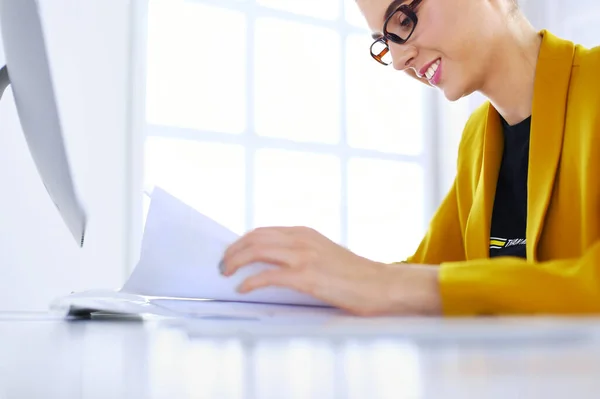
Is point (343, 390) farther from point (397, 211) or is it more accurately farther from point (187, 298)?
point (397, 211)

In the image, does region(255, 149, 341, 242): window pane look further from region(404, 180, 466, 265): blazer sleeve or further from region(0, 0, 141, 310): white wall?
region(404, 180, 466, 265): blazer sleeve

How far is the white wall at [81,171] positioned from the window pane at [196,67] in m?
0.20

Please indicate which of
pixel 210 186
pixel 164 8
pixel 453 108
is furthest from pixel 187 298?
pixel 453 108

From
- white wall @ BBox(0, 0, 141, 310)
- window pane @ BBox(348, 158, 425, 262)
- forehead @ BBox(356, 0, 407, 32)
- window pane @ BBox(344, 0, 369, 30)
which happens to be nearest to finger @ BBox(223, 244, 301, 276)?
forehead @ BBox(356, 0, 407, 32)

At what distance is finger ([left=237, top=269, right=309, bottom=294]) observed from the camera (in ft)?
2.16

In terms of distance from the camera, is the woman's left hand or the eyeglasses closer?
the woman's left hand

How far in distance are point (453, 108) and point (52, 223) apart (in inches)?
69.9

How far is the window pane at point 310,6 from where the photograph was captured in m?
2.43

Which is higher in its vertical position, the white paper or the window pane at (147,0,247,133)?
the window pane at (147,0,247,133)

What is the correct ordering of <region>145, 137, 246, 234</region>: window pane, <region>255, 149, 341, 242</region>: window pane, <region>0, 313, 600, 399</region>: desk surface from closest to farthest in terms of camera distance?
<region>0, 313, 600, 399</region>: desk surface < <region>145, 137, 246, 234</region>: window pane < <region>255, 149, 341, 242</region>: window pane

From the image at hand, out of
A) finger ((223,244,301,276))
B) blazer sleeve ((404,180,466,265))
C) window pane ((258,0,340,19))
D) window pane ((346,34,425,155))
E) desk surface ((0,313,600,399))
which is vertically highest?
window pane ((258,0,340,19))

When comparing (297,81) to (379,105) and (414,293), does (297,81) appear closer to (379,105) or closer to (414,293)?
(379,105)

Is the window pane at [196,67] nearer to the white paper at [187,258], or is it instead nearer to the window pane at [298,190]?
the window pane at [298,190]

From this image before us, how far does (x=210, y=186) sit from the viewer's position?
7.25 ft
